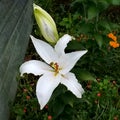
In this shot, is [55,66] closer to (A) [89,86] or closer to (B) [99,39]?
(B) [99,39]

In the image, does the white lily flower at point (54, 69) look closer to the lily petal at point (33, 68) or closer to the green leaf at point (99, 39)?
the lily petal at point (33, 68)

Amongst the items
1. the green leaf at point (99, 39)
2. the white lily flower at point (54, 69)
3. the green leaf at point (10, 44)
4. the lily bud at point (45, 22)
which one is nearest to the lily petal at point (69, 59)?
the white lily flower at point (54, 69)

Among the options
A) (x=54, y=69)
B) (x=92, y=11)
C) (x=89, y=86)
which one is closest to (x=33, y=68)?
(x=54, y=69)

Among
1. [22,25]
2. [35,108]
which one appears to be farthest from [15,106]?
[22,25]

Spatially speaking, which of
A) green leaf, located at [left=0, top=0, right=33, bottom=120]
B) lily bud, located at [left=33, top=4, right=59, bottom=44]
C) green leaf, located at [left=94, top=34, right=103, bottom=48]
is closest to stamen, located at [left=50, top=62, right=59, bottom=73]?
lily bud, located at [left=33, top=4, right=59, bottom=44]

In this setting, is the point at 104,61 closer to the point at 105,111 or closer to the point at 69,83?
the point at 105,111
